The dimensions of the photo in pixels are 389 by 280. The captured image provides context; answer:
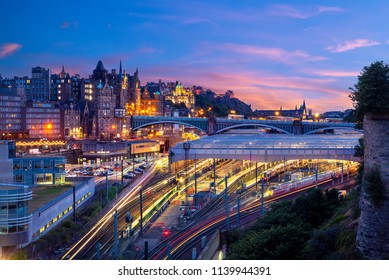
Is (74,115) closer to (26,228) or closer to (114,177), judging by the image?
(114,177)

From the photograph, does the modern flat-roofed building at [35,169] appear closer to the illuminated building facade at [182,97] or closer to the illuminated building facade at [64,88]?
the illuminated building facade at [64,88]

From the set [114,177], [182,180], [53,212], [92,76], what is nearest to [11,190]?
[53,212]

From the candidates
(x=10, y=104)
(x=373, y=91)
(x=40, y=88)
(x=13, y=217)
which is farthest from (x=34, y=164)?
(x=40, y=88)

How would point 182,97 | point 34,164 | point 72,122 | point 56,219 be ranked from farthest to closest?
point 182,97 → point 72,122 → point 34,164 → point 56,219

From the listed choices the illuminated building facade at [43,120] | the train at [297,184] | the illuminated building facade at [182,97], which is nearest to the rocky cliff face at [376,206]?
the train at [297,184]

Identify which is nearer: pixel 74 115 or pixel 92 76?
pixel 74 115

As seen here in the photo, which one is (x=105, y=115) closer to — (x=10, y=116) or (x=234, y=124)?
(x=234, y=124)
